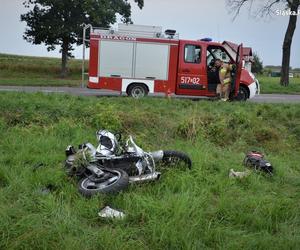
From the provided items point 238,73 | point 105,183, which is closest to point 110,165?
point 105,183

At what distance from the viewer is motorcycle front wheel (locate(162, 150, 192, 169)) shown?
6.31 metres

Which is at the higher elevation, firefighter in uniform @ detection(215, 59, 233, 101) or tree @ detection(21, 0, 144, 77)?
tree @ detection(21, 0, 144, 77)

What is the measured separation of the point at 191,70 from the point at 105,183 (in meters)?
10.3

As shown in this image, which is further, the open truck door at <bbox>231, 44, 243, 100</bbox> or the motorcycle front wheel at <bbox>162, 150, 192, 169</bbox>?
the open truck door at <bbox>231, 44, 243, 100</bbox>

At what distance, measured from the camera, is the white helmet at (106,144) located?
5828mm

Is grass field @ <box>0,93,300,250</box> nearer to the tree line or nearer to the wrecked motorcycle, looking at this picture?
the wrecked motorcycle

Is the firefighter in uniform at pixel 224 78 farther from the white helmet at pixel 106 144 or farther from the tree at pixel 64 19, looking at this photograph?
the tree at pixel 64 19

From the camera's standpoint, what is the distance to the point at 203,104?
453 inches

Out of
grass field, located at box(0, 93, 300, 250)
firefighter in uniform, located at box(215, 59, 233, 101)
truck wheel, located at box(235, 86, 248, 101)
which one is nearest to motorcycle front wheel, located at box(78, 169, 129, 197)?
grass field, located at box(0, 93, 300, 250)

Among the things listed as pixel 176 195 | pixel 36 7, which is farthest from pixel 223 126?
pixel 36 7

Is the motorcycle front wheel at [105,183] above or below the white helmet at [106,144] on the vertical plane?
below

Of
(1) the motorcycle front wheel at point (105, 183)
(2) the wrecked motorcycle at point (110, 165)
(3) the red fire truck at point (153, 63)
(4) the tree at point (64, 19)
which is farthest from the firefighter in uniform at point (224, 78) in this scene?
(4) the tree at point (64, 19)

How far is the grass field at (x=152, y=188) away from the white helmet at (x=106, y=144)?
62cm

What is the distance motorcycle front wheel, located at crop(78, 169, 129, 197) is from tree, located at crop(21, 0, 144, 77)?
2625cm
